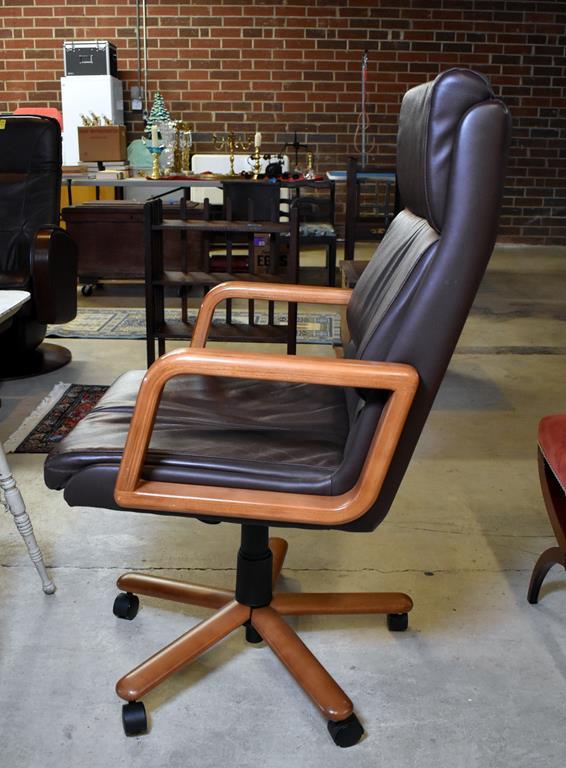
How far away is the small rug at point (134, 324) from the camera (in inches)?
166

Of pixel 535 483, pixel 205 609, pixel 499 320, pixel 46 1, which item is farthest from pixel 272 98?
pixel 205 609

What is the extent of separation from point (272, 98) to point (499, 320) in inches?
153

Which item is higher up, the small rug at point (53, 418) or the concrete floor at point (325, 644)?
the small rug at point (53, 418)

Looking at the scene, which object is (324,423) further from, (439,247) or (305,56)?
(305,56)

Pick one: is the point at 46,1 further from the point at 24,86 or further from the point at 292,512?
the point at 292,512

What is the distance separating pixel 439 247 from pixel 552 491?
0.81 m

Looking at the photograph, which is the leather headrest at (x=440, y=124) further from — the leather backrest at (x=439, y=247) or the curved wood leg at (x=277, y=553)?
the curved wood leg at (x=277, y=553)

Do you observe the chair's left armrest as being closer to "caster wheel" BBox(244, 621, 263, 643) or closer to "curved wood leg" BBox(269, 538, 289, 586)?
"curved wood leg" BBox(269, 538, 289, 586)

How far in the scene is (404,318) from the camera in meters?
1.26

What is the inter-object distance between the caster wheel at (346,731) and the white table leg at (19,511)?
2.47 ft

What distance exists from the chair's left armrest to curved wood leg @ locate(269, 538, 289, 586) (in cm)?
180

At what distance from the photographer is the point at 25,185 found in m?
3.57

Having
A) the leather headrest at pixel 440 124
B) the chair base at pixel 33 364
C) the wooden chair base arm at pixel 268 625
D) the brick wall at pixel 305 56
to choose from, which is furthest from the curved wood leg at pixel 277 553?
the brick wall at pixel 305 56

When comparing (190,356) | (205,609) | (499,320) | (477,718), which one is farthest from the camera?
(499,320)
